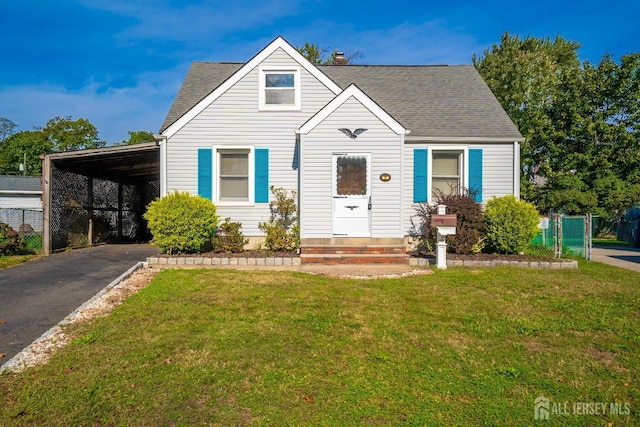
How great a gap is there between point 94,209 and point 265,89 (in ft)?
25.5

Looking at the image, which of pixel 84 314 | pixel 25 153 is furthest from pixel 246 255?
pixel 25 153

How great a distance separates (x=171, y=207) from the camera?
9242mm

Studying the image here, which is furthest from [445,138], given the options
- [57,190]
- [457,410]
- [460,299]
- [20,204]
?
[20,204]

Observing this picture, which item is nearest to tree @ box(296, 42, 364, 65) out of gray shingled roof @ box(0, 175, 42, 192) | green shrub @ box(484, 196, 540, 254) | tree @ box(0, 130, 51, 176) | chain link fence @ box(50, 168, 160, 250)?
chain link fence @ box(50, 168, 160, 250)

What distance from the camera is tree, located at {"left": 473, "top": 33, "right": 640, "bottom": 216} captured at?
20.5 metres

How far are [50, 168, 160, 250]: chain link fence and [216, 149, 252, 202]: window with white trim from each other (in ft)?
16.5

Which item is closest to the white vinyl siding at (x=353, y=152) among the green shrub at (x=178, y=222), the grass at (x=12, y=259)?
the green shrub at (x=178, y=222)

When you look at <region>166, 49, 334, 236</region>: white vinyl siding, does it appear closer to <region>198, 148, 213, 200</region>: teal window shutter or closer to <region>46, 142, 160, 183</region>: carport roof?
<region>198, 148, 213, 200</region>: teal window shutter

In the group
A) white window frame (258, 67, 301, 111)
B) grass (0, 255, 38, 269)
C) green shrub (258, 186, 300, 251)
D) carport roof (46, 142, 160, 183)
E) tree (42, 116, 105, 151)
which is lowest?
grass (0, 255, 38, 269)

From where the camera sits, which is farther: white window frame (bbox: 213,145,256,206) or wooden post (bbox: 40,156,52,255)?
wooden post (bbox: 40,156,52,255)

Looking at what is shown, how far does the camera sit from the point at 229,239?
1037 centimetres

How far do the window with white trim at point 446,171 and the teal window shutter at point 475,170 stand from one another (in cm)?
27

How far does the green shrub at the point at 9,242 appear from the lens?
10883 millimetres

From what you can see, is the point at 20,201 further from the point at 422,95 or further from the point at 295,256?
the point at 422,95
